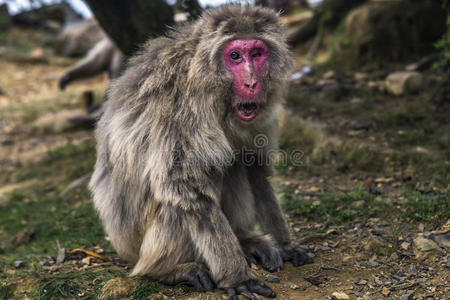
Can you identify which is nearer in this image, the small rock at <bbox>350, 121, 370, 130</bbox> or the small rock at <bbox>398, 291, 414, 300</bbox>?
the small rock at <bbox>398, 291, 414, 300</bbox>

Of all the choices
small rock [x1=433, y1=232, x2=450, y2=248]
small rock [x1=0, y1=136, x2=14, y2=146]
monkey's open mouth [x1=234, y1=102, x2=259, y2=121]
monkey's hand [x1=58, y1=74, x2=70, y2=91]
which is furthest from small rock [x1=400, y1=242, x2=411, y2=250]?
monkey's hand [x1=58, y1=74, x2=70, y2=91]

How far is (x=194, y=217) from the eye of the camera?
3.40m

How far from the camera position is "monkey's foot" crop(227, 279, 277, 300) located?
332 cm

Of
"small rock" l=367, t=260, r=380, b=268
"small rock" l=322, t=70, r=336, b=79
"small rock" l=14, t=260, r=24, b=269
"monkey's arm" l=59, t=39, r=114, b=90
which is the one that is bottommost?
"small rock" l=367, t=260, r=380, b=268

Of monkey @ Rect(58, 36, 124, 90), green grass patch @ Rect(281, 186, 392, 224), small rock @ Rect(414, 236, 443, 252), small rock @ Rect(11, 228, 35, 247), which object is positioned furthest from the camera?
monkey @ Rect(58, 36, 124, 90)

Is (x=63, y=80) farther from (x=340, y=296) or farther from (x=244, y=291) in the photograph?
(x=340, y=296)

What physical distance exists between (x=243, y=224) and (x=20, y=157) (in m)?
5.78

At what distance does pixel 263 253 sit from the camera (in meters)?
3.95

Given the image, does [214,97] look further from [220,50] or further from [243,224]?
[243,224]

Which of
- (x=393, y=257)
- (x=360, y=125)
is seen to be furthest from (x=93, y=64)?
(x=393, y=257)

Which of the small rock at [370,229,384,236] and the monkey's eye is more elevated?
the monkey's eye

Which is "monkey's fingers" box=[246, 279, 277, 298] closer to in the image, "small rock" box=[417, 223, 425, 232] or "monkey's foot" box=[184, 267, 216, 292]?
"monkey's foot" box=[184, 267, 216, 292]

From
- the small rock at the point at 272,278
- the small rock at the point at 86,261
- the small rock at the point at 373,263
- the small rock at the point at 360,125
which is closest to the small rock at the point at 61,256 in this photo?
the small rock at the point at 86,261

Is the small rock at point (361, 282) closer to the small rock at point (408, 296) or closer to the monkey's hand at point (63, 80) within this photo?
the small rock at point (408, 296)
